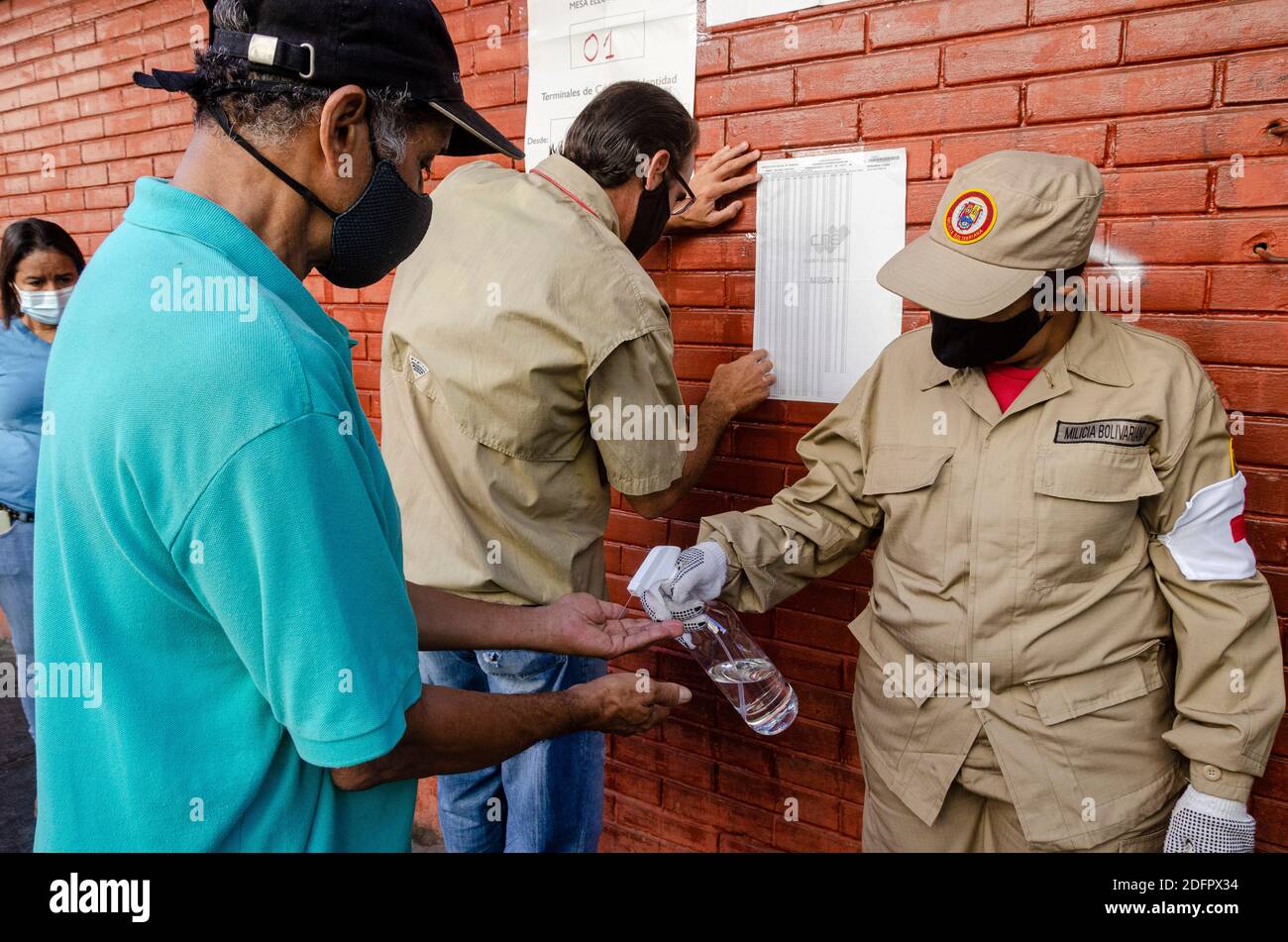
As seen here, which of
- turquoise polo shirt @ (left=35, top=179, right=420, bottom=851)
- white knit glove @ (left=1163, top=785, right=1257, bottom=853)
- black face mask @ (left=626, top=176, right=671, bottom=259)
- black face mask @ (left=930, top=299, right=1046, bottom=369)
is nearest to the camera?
turquoise polo shirt @ (left=35, top=179, right=420, bottom=851)

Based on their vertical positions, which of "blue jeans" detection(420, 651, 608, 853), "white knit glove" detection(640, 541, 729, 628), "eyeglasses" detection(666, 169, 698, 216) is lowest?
"blue jeans" detection(420, 651, 608, 853)

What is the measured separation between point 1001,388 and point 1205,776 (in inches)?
33.0

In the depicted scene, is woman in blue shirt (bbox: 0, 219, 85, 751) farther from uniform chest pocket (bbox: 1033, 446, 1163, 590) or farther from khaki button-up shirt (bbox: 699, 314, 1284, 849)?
uniform chest pocket (bbox: 1033, 446, 1163, 590)

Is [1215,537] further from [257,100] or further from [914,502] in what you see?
[257,100]

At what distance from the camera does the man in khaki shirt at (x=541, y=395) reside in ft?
6.86

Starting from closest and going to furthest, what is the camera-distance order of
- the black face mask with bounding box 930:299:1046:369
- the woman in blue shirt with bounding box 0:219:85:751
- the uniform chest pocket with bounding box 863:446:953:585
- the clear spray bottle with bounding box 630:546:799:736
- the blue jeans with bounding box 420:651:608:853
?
the black face mask with bounding box 930:299:1046:369, the uniform chest pocket with bounding box 863:446:953:585, the blue jeans with bounding box 420:651:608:853, the clear spray bottle with bounding box 630:546:799:736, the woman in blue shirt with bounding box 0:219:85:751

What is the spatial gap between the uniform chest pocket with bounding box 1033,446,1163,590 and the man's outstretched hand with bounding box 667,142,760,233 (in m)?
1.27

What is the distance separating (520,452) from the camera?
7.07 feet

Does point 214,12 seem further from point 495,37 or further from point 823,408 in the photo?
point 495,37

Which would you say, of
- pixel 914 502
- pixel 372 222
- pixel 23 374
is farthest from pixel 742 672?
pixel 23 374

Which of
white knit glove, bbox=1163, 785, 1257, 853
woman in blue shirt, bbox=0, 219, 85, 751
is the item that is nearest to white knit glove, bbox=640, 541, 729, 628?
white knit glove, bbox=1163, 785, 1257, 853

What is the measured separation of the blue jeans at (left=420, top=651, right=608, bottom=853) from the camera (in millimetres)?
2293

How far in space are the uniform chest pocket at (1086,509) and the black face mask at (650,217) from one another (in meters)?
1.20

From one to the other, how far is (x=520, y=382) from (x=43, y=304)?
2783 millimetres
